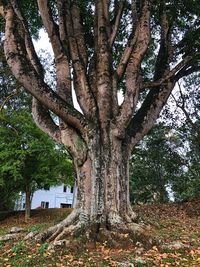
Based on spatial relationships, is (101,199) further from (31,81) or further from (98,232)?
(31,81)

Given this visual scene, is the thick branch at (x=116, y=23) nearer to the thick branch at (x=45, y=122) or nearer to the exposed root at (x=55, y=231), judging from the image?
the thick branch at (x=45, y=122)

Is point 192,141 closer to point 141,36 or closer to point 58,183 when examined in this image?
point 58,183

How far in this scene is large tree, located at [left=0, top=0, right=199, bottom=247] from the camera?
699 centimetres

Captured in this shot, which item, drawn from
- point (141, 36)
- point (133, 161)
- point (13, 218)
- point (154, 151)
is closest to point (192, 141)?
point (154, 151)

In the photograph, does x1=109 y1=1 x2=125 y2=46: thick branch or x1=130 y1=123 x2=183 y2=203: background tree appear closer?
x1=109 y1=1 x2=125 y2=46: thick branch

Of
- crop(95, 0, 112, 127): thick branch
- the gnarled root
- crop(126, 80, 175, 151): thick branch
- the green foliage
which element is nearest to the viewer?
the gnarled root

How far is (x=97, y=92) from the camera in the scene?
8.09m

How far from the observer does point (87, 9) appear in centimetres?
1097

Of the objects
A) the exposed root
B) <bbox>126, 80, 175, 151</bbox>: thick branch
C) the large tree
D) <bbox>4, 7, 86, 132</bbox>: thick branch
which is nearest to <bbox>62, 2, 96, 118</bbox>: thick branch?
the large tree

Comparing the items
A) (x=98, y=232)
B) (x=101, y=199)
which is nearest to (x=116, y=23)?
(x=101, y=199)

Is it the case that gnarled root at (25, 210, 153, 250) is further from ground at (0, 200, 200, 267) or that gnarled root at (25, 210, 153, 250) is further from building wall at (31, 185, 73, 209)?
building wall at (31, 185, 73, 209)

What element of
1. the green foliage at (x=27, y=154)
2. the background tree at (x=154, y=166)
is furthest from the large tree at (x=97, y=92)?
A: the background tree at (x=154, y=166)

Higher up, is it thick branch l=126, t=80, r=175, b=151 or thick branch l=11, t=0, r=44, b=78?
thick branch l=11, t=0, r=44, b=78

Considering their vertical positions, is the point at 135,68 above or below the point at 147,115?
above
